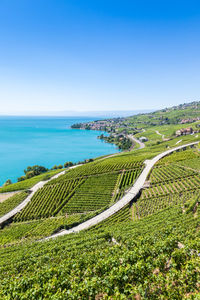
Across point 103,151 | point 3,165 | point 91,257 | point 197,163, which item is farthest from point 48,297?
point 103,151

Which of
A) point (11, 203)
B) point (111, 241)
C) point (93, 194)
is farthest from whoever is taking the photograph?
point (11, 203)

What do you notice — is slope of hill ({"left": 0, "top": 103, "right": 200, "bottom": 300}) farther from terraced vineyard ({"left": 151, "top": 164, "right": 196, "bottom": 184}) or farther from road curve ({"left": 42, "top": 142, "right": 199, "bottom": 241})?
road curve ({"left": 42, "top": 142, "right": 199, "bottom": 241})

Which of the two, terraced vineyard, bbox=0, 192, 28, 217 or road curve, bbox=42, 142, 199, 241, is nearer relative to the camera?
road curve, bbox=42, 142, 199, 241

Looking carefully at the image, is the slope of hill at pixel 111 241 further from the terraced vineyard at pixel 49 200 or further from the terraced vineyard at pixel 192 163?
the terraced vineyard at pixel 49 200

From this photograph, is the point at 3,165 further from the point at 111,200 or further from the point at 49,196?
the point at 111,200

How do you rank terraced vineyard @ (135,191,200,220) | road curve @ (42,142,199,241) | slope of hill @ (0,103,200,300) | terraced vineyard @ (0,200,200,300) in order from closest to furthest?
1. terraced vineyard @ (0,200,200,300)
2. slope of hill @ (0,103,200,300)
3. road curve @ (42,142,199,241)
4. terraced vineyard @ (135,191,200,220)

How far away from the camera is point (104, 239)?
28250 millimetres

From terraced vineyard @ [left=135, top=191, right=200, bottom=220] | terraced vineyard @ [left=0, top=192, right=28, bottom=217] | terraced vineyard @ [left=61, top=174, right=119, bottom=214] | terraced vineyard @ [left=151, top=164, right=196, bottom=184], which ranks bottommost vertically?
terraced vineyard @ [left=0, top=192, right=28, bottom=217]

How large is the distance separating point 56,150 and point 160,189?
166 m

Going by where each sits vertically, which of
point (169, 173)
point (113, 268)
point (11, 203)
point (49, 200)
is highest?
point (113, 268)

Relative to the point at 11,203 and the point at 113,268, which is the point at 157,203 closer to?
the point at 113,268

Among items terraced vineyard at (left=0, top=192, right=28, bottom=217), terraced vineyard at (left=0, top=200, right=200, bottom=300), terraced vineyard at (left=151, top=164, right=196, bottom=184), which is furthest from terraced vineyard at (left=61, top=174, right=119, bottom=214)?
terraced vineyard at (left=0, top=200, right=200, bottom=300)

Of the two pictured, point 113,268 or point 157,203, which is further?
point 157,203

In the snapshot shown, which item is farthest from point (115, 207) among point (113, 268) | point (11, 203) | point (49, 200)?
point (11, 203)
